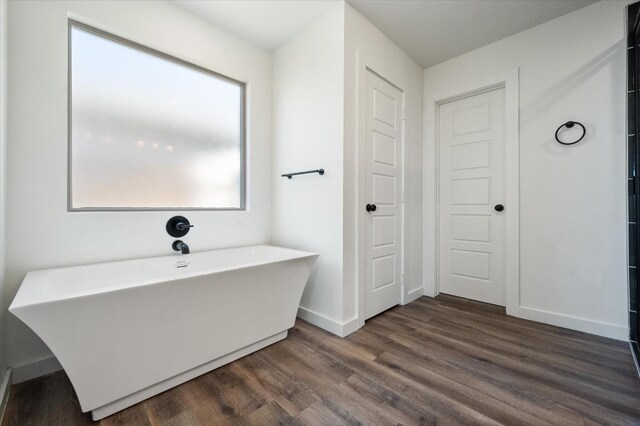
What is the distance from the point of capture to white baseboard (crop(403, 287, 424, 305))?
266 centimetres

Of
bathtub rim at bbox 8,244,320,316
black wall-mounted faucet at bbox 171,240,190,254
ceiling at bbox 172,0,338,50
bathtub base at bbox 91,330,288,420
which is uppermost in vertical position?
ceiling at bbox 172,0,338,50

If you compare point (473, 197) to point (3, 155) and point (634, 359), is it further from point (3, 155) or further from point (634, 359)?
point (3, 155)

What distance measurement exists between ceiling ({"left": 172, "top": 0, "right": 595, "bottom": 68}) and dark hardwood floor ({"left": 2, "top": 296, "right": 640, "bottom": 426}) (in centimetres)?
249

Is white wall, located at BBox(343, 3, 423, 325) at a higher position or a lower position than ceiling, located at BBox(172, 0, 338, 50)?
lower

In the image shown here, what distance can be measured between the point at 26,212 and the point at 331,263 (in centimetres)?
188

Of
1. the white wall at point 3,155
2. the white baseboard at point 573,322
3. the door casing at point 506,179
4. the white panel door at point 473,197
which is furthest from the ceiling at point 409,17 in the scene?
the white baseboard at point 573,322

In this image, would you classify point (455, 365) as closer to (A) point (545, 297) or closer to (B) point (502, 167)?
(A) point (545, 297)

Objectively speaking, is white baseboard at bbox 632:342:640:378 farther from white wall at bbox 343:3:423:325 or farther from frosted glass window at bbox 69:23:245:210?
frosted glass window at bbox 69:23:245:210

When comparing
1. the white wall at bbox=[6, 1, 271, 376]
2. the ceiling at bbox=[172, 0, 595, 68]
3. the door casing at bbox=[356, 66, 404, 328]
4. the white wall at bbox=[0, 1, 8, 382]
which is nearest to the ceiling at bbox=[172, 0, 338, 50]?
the ceiling at bbox=[172, 0, 595, 68]

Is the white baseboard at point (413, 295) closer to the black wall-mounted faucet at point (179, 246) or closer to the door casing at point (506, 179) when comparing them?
the door casing at point (506, 179)

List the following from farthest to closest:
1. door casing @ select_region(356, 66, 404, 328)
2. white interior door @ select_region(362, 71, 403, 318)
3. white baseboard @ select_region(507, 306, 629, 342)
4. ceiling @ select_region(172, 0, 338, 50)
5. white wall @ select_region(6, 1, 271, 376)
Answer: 1. white interior door @ select_region(362, 71, 403, 318)
2. door casing @ select_region(356, 66, 404, 328)
3. ceiling @ select_region(172, 0, 338, 50)
4. white baseboard @ select_region(507, 306, 629, 342)
5. white wall @ select_region(6, 1, 271, 376)

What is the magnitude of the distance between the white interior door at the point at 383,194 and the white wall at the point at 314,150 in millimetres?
328

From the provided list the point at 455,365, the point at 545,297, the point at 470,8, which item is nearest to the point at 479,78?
the point at 470,8

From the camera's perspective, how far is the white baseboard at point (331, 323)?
199cm
